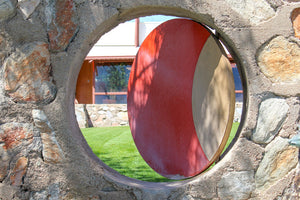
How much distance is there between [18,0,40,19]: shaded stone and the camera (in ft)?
5.63

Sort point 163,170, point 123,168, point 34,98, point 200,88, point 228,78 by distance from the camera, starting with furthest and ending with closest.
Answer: point 123,168 < point 163,170 < point 200,88 < point 228,78 < point 34,98

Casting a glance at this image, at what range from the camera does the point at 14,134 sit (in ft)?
5.68

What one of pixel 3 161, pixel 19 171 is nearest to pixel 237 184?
pixel 19 171

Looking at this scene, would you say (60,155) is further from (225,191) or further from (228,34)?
(228,34)

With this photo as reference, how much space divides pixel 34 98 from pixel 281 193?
1.68 m

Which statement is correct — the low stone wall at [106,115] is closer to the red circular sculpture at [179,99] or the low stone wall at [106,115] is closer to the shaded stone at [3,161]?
the red circular sculpture at [179,99]

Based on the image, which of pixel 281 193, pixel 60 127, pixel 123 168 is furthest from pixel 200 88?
pixel 123 168

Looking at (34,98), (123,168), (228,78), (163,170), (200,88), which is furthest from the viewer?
(123,168)

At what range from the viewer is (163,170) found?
8.70 ft

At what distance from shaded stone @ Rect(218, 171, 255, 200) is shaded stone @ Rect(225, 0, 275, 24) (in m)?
0.98

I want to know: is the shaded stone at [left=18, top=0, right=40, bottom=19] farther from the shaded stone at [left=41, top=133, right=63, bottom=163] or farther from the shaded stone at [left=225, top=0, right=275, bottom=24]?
the shaded stone at [left=225, top=0, right=275, bottom=24]

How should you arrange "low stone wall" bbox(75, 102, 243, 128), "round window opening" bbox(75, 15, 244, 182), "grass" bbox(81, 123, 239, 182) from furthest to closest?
1. "low stone wall" bbox(75, 102, 243, 128)
2. "grass" bbox(81, 123, 239, 182)
3. "round window opening" bbox(75, 15, 244, 182)

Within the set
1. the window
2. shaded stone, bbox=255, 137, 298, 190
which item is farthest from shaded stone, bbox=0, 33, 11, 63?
the window

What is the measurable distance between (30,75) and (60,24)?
37 centimetres
